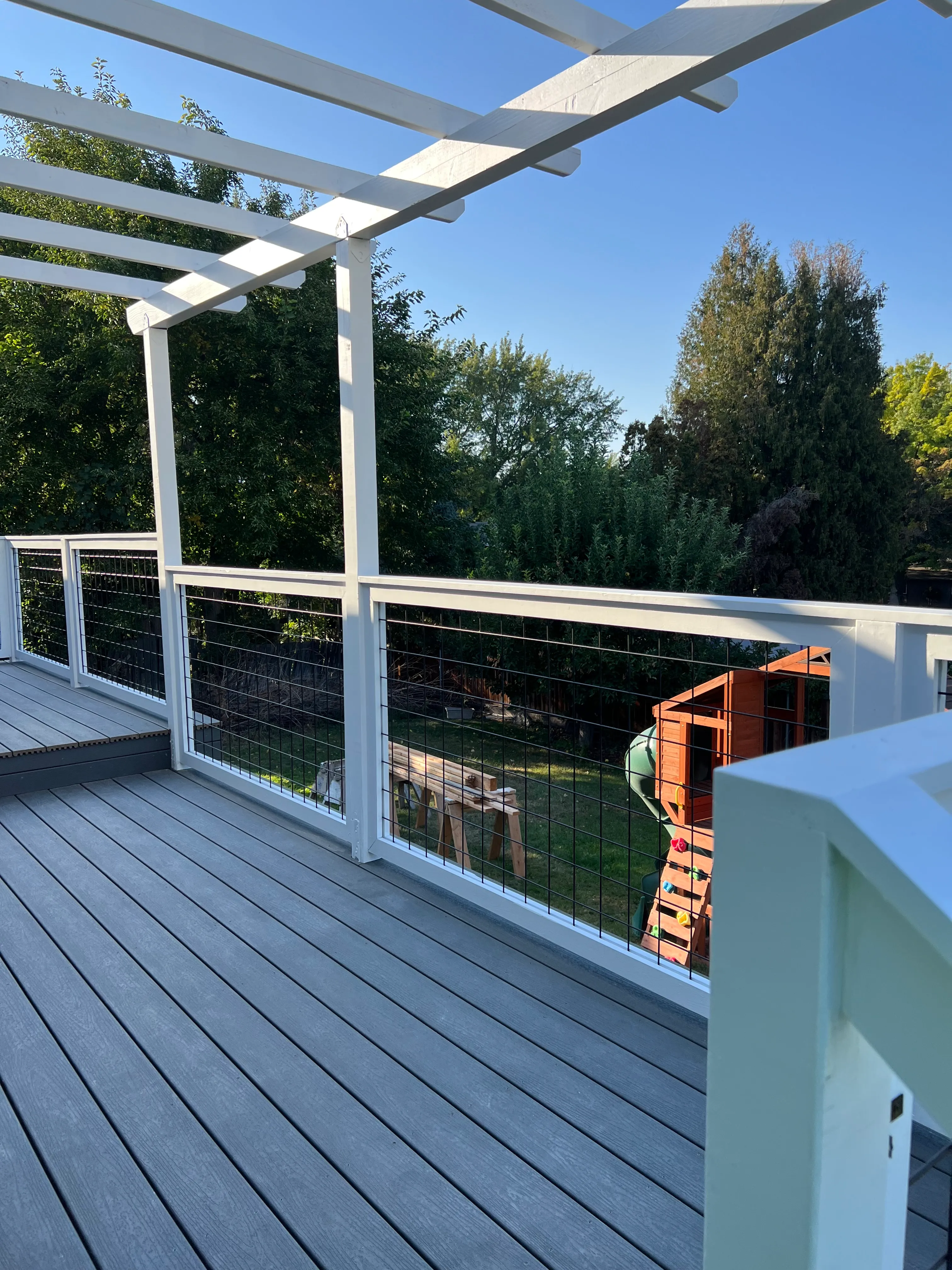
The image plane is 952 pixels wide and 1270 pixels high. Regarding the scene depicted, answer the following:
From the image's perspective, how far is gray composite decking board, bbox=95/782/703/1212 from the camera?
5.50 ft

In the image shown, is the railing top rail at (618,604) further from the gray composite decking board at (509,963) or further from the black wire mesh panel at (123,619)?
the black wire mesh panel at (123,619)

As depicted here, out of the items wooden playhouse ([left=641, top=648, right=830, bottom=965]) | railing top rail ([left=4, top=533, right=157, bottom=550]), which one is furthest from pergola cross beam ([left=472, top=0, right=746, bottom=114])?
railing top rail ([left=4, top=533, right=157, bottom=550])

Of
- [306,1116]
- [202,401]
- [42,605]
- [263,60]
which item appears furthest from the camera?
[202,401]

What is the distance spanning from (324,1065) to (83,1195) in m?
0.53

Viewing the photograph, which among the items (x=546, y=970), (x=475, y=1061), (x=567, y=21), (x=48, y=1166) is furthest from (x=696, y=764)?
(x=48, y=1166)

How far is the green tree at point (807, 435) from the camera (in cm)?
1630

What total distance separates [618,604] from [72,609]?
4389 mm

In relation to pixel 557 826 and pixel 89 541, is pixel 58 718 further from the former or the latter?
pixel 557 826

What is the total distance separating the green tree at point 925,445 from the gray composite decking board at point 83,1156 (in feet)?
59.6

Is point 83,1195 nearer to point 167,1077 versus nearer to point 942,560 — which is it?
point 167,1077

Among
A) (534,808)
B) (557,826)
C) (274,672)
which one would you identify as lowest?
(534,808)

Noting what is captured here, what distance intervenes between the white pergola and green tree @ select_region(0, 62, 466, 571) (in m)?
6.10

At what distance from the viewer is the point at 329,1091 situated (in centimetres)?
186

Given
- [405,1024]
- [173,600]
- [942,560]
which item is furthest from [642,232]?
[405,1024]
